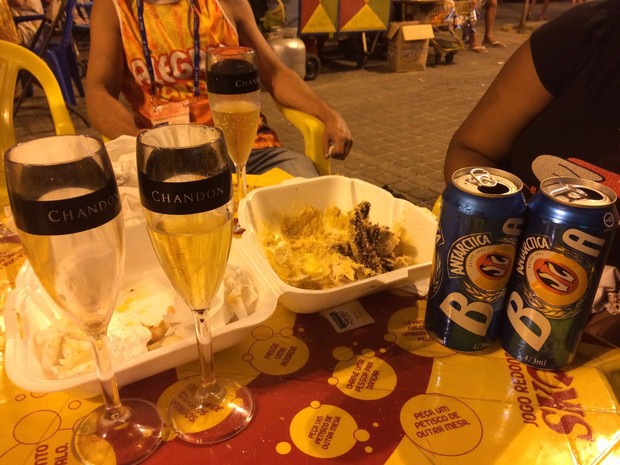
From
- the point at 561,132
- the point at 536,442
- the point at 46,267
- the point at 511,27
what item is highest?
the point at 46,267

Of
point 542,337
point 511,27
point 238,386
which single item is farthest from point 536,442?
point 511,27

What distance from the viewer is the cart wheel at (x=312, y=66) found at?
17.0ft

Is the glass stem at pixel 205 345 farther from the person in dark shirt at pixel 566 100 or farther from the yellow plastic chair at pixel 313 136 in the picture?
the yellow plastic chair at pixel 313 136

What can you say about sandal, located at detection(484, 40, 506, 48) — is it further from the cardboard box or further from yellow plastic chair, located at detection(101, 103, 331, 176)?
yellow plastic chair, located at detection(101, 103, 331, 176)

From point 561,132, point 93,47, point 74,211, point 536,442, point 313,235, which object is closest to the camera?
point 74,211

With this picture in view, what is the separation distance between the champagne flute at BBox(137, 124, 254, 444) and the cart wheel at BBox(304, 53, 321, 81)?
4.87 meters

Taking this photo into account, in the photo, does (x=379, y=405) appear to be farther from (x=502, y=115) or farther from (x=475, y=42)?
(x=475, y=42)

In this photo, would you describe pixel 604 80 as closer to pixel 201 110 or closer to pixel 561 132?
pixel 561 132

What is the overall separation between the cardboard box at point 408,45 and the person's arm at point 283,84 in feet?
12.9

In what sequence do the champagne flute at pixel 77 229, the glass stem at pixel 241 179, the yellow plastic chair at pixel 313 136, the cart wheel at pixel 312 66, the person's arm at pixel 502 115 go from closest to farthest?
1. the champagne flute at pixel 77 229
2. the glass stem at pixel 241 179
3. the person's arm at pixel 502 115
4. the yellow plastic chair at pixel 313 136
5. the cart wheel at pixel 312 66

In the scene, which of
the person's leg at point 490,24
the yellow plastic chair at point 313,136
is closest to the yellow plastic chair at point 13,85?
the yellow plastic chair at point 313,136

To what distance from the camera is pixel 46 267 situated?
1.63 ft

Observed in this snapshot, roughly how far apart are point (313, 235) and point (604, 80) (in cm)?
73

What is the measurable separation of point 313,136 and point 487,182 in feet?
3.61
